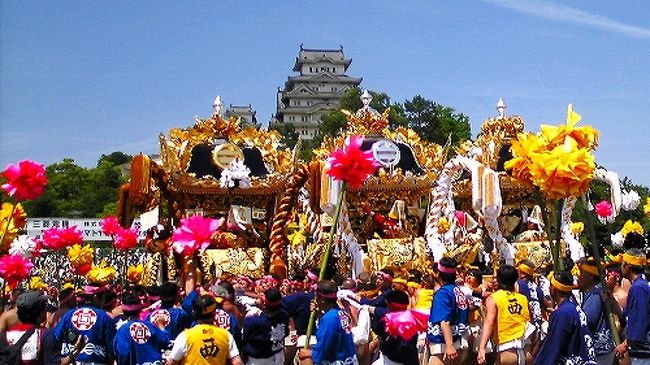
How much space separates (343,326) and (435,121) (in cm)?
4701

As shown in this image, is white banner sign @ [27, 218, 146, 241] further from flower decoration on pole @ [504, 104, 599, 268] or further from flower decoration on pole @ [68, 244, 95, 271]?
flower decoration on pole @ [504, 104, 599, 268]

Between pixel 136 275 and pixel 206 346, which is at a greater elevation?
pixel 206 346

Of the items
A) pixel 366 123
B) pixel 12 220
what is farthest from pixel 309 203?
pixel 12 220

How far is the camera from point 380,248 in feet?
50.0

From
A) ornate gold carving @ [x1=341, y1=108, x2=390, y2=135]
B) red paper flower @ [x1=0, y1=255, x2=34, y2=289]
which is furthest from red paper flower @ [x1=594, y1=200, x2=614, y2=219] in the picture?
red paper flower @ [x1=0, y1=255, x2=34, y2=289]

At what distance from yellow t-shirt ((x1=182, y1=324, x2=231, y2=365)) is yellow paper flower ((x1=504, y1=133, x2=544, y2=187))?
8.80 ft

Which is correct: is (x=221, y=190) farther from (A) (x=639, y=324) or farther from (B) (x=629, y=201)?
(A) (x=639, y=324)

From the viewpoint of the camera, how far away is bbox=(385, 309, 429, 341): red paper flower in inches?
263

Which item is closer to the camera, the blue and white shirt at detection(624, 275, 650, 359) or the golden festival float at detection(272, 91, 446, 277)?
the blue and white shirt at detection(624, 275, 650, 359)

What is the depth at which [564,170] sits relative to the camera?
5.83 m

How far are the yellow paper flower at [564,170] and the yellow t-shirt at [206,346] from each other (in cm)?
270

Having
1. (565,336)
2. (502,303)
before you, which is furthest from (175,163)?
(565,336)

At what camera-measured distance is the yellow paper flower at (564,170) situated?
5.86m

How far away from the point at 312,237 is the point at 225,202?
103 inches
